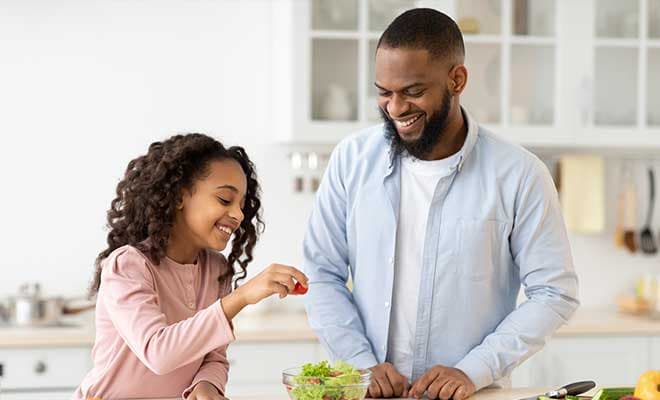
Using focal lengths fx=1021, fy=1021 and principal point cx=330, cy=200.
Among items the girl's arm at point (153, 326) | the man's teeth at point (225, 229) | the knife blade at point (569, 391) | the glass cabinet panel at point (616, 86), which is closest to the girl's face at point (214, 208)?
the man's teeth at point (225, 229)

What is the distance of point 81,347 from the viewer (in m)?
3.31

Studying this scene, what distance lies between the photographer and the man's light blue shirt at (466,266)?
216 centimetres

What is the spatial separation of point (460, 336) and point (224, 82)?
198 cm

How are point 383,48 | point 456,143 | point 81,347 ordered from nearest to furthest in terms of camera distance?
point 383,48
point 456,143
point 81,347

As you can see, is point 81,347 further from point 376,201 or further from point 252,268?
point 376,201

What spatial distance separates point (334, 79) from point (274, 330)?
91cm

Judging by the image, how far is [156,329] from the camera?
6.08ft

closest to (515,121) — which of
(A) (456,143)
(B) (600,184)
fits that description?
(B) (600,184)

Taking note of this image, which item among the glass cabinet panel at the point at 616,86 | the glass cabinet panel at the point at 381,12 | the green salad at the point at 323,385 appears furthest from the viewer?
the glass cabinet panel at the point at 616,86

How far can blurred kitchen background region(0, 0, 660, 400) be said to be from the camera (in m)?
3.63

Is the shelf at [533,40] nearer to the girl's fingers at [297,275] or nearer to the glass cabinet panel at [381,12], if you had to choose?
the glass cabinet panel at [381,12]

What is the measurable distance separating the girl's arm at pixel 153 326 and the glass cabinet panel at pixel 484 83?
2023mm

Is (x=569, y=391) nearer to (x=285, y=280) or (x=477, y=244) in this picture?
(x=477, y=244)

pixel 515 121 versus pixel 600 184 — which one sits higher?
pixel 515 121
